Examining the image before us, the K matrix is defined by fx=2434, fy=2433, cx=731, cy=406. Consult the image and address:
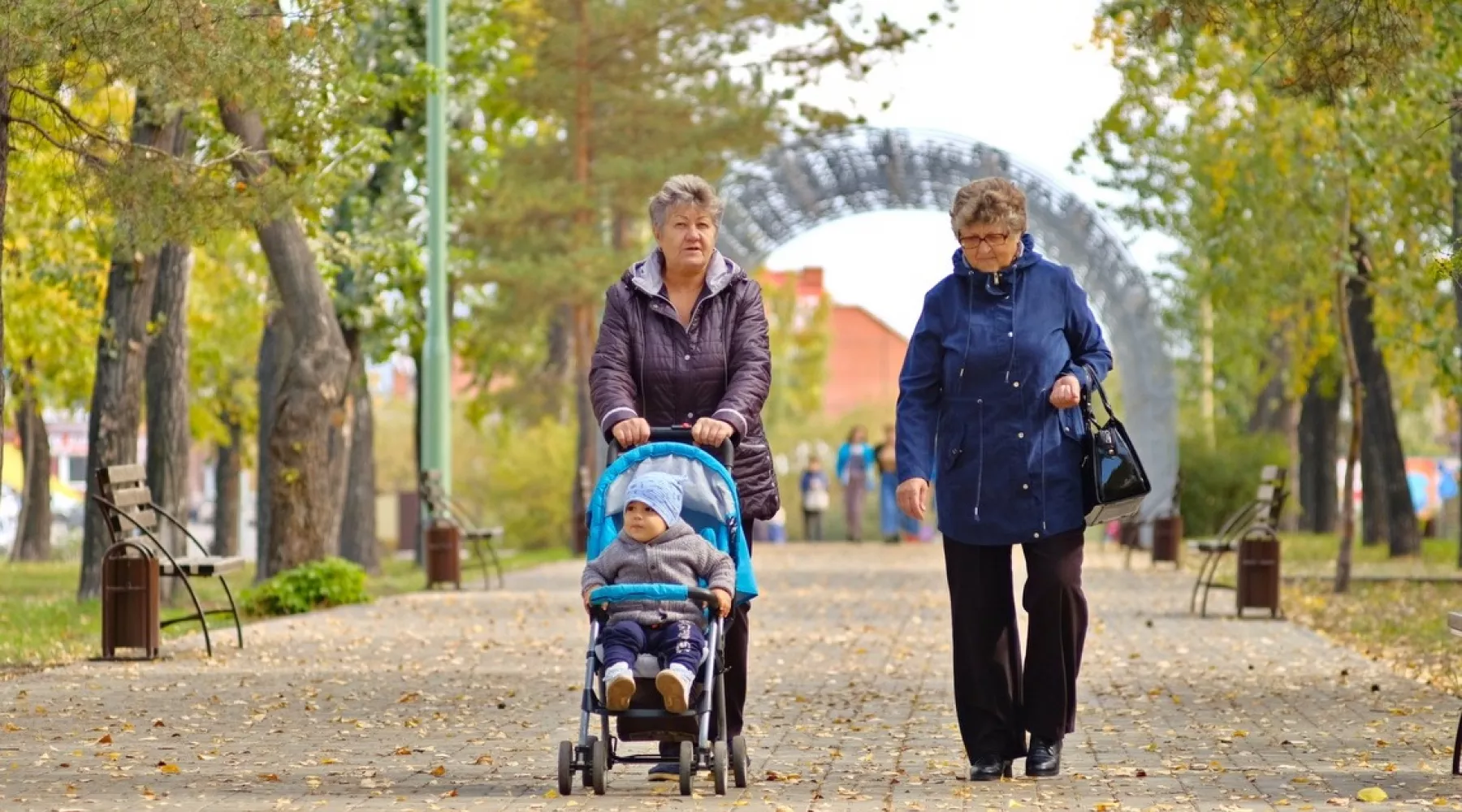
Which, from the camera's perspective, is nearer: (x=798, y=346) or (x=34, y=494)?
(x=34, y=494)

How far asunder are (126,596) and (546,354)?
3446cm

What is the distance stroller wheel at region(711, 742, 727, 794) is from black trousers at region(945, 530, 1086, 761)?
87cm

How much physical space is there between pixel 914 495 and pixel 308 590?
11.0 meters

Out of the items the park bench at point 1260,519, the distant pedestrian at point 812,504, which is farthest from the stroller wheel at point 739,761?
the distant pedestrian at point 812,504

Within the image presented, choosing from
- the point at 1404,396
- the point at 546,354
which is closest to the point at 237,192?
the point at 546,354

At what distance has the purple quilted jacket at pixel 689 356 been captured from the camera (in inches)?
312

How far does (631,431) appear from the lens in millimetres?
7648

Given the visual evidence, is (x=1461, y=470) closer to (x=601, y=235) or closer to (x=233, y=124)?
(x=601, y=235)

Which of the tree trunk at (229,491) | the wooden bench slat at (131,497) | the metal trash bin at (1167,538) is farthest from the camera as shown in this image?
the tree trunk at (229,491)

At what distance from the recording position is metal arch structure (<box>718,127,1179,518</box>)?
34594 millimetres

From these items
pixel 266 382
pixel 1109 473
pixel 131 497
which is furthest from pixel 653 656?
pixel 266 382

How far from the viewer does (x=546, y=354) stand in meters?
47.7

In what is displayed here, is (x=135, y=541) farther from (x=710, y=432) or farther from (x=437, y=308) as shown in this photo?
(x=437, y=308)

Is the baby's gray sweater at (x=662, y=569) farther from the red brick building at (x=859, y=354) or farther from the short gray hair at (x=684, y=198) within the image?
the red brick building at (x=859, y=354)
